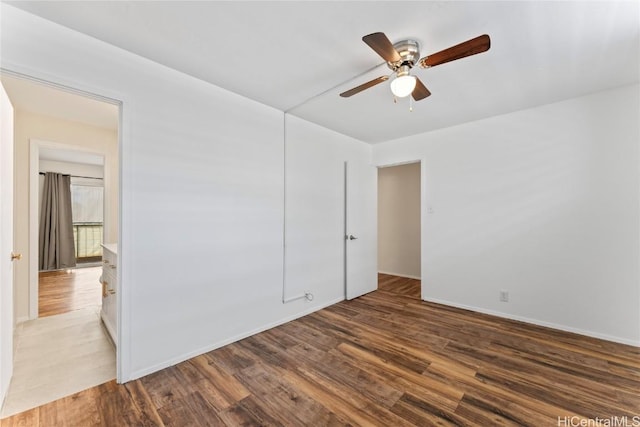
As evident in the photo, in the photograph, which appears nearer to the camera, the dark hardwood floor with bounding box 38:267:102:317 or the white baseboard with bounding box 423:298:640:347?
the white baseboard with bounding box 423:298:640:347

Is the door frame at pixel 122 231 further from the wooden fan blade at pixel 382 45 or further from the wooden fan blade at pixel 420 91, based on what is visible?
the wooden fan blade at pixel 420 91

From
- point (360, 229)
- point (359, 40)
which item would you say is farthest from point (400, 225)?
point (359, 40)

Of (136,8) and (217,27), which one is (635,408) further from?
(136,8)

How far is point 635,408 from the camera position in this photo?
173 cm

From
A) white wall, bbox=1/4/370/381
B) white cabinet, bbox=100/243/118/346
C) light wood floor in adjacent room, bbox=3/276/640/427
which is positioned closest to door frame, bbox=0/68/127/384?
white wall, bbox=1/4/370/381

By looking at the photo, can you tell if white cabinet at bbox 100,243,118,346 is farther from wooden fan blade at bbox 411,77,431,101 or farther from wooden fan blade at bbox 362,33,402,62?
wooden fan blade at bbox 411,77,431,101

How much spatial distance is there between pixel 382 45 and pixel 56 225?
782 cm

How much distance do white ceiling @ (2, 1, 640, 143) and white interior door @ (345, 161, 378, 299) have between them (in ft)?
5.03

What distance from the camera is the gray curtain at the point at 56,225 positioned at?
228 inches

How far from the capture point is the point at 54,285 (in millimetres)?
4582

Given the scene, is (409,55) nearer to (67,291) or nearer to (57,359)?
(57,359)

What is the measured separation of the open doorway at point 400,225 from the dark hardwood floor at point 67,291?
4.74 metres

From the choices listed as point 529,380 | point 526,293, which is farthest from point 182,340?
point 526,293

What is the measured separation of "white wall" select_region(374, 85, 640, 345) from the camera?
264cm
